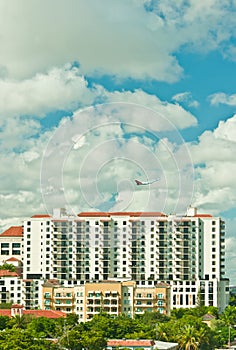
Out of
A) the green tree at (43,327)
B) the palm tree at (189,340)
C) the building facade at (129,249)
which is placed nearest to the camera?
the green tree at (43,327)

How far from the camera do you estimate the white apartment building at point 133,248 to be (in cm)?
4028

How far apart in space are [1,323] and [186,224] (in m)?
14.9

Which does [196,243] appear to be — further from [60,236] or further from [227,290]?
[60,236]

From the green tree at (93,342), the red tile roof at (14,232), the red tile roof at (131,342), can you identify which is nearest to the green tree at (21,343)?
the green tree at (93,342)

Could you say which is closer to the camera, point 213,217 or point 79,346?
point 79,346

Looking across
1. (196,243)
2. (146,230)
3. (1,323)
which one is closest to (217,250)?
(196,243)

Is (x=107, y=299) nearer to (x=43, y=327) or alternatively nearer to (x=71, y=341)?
(x=43, y=327)

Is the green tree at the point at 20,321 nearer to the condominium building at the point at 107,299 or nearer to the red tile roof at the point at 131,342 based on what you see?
the red tile roof at the point at 131,342

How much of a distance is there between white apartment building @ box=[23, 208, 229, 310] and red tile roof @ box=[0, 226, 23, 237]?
15.9 feet

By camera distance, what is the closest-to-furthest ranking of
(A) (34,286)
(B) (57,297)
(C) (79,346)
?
(C) (79,346), (B) (57,297), (A) (34,286)

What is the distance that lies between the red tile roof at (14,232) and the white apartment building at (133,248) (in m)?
4.84

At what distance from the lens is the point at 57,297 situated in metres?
37.3

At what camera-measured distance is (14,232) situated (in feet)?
152

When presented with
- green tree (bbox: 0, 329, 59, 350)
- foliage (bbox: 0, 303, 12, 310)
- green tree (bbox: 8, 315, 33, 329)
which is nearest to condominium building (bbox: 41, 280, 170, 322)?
foliage (bbox: 0, 303, 12, 310)
